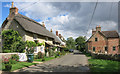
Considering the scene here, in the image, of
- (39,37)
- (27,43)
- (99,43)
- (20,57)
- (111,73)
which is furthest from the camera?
(99,43)

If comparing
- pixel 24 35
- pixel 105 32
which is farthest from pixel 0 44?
pixel 105 32

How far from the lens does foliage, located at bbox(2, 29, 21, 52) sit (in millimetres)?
16359

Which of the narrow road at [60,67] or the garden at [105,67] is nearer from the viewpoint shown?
the garden at [105,67]

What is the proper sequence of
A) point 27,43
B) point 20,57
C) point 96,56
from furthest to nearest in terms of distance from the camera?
point 96,56, point 27,43, point 20,57

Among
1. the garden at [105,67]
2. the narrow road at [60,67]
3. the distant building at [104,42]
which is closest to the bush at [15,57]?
the narrow road at [60,67]

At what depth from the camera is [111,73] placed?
7418mm

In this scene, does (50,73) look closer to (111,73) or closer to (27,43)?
(111,73)

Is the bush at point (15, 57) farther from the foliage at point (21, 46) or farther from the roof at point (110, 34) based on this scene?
the roof at point (110, 34)

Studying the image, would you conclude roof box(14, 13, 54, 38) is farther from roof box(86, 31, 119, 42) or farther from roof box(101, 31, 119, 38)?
roof box(101, 31, 119, 38)

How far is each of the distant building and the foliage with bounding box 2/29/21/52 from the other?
2430 cm

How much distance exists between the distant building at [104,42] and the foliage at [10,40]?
2430 centimetres

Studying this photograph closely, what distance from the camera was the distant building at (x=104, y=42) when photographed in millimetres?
32250

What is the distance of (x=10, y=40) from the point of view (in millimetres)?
16562

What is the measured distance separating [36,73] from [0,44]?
12.3 m
